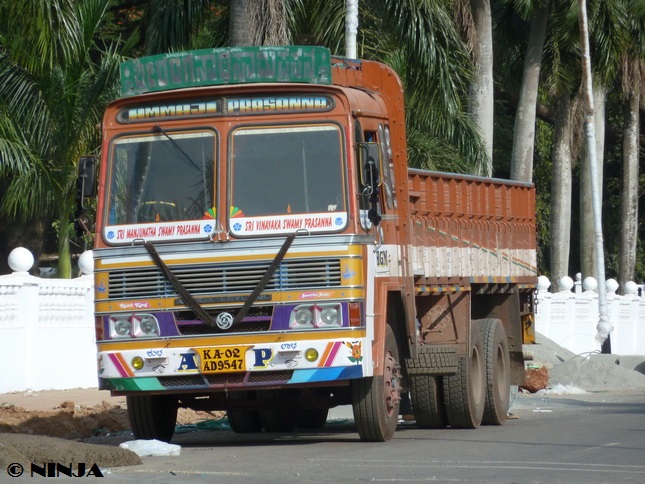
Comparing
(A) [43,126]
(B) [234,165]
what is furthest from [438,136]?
(B) [234,165]

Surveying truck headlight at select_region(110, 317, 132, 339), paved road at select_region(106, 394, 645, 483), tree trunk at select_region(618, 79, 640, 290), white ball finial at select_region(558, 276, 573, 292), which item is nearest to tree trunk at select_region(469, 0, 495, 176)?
white ball finial at select_region(558, 276, 573, 292)

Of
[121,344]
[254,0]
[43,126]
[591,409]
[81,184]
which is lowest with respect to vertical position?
[591,409]

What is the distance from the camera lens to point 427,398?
14.2 metres

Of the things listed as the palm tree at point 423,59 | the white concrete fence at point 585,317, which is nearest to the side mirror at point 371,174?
the palm tree at point 423,59

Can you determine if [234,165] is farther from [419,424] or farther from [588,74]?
[588,74]

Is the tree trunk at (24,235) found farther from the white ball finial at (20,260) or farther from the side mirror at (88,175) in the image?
the side mirror at (88,175)

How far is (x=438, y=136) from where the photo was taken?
27094 mm

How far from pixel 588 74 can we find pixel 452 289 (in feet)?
62.8

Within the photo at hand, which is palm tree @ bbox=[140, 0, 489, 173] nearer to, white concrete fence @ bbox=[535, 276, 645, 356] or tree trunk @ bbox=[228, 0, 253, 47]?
tree trunk @ bbox=[228, 0, 253, 47]

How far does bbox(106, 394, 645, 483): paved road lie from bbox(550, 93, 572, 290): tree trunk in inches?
869

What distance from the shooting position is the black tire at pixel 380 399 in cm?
1191

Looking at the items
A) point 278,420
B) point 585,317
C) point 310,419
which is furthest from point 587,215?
point 278,420

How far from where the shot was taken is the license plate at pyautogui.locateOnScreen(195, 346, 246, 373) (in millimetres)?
11398

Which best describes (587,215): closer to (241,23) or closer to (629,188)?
(629,188)
